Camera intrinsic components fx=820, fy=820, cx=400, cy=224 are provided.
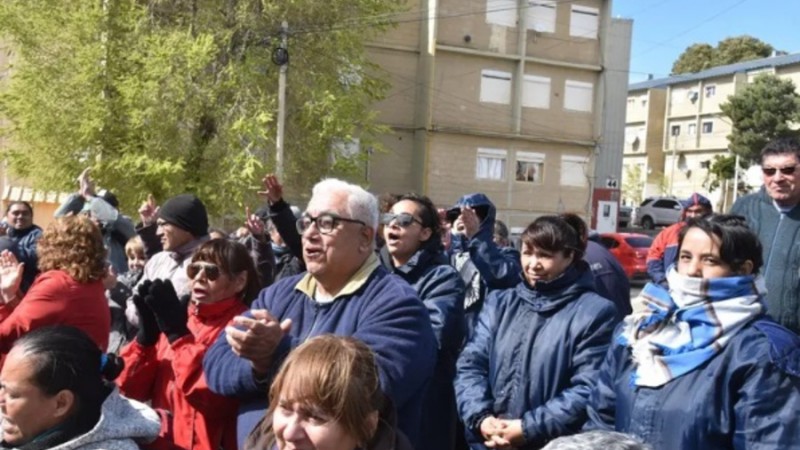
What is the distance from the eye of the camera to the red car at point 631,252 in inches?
947

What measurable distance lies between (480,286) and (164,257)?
2.15 metres

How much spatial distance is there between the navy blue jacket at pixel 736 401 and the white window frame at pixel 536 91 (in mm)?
33084

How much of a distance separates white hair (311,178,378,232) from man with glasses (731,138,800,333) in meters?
2.16

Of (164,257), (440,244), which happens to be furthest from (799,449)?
(164,257)

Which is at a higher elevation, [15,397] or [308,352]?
[308,352]

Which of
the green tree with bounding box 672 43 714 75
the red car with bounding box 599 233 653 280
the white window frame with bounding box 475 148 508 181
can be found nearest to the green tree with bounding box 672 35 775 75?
the green tree with bounding box 672 43 714 75

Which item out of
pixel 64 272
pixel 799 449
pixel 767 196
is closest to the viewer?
pixel 799 449

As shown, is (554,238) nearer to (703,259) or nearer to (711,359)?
(703,259)

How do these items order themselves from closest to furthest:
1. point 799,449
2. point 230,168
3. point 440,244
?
point 799,449 → point 440,244 → point 230,168

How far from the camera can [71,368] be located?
9.41 feet

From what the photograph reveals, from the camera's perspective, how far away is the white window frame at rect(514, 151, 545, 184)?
3559cm

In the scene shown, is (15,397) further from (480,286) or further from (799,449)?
(480,286)

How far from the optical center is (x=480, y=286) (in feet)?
18.7

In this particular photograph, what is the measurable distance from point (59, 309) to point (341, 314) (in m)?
1.57
